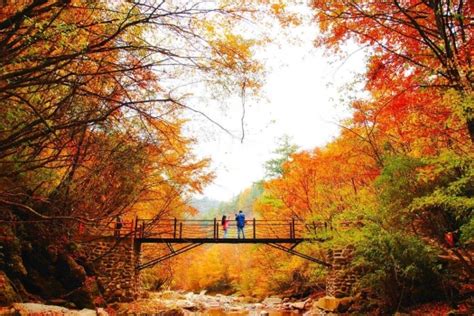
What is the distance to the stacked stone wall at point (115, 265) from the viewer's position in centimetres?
1197

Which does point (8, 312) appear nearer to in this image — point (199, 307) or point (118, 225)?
point (118, 225)

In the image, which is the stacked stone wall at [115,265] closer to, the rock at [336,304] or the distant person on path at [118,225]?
the distant person on path at [118,225]

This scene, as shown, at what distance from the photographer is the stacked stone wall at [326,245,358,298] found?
1350 cm

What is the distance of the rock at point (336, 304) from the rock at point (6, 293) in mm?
9413

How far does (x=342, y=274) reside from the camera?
531 inches

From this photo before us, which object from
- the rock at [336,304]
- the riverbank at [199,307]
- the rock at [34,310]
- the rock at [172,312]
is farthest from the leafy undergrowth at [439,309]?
the rock at [34,310]

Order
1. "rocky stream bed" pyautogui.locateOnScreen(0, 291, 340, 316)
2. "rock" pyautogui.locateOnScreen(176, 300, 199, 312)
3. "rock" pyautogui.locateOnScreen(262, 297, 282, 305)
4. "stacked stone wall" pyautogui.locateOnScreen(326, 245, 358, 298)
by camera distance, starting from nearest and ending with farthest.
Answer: "rocky stream bed" pyautogui.locateOnScreen(0, 291, 340, 316) → "stacked stone wall" pyautogui.locateOnScreen(326, 245, 358, 298) → "rock" pyautogui.locateOnScreen(176, 300, 199, 312) → "rock" pyautogui.locateOnScreen(262, 297, 282, 305)

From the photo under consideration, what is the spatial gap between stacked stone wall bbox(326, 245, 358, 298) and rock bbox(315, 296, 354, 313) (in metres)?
0.55

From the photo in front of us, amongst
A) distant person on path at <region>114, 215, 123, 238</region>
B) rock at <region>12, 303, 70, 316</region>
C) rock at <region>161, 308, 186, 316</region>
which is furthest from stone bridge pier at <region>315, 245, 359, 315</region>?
rock at <region>12, 303, 70, 316</region>

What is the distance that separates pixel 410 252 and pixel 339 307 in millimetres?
4849

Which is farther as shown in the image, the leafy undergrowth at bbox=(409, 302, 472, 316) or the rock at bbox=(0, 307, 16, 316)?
the leafy undergrowth at bbox=(409, 302, 472, 316)

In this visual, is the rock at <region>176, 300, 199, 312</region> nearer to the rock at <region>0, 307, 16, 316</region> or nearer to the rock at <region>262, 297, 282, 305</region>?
the rock at <region>262, 297, 282, 305</region>

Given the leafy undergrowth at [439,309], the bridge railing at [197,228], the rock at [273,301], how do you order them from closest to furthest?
the leafy undergrowth at [439,309]
the bridge railing at [197,228]
the rock at [273,301]

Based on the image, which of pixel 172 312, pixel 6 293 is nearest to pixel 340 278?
pixel 172 312
